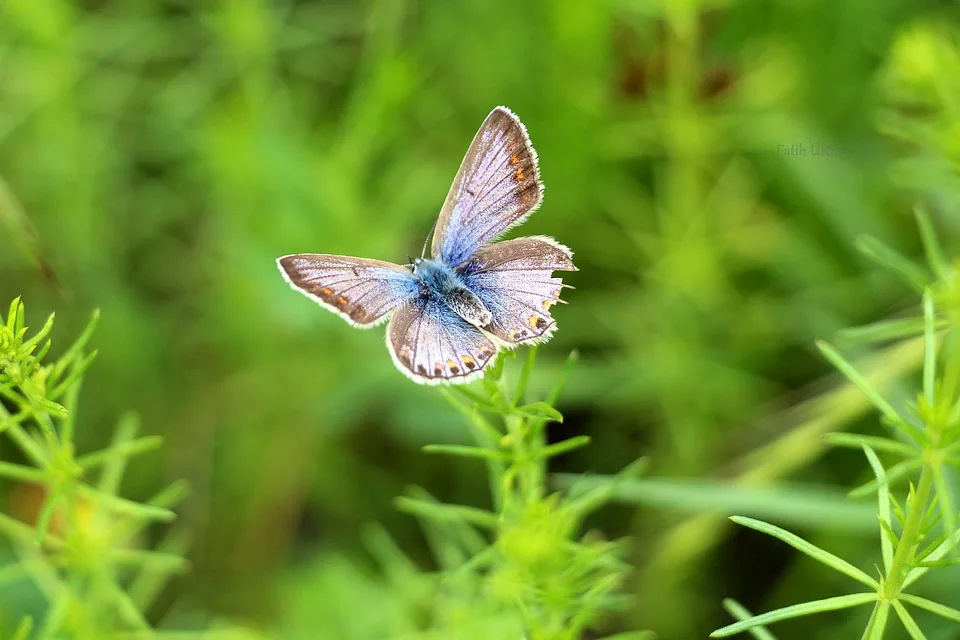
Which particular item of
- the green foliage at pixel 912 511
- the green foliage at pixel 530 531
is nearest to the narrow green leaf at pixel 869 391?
the green foliage at pixel 912 511

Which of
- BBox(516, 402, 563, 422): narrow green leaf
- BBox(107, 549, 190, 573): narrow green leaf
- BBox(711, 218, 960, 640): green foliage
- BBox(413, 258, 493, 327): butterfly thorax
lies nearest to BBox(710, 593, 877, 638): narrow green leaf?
BBox(711, 218, 960, 640): green foliage

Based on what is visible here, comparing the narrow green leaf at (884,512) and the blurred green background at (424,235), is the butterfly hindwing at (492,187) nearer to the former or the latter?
the narrow green leaf at (884,512)

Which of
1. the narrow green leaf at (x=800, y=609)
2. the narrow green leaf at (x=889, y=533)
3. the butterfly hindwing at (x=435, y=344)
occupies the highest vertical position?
the butterfly hindwing at (x=435, y=344)

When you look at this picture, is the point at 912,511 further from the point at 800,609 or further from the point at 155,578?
the point at 155,578

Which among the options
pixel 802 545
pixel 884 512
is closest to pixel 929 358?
pixel 884 512

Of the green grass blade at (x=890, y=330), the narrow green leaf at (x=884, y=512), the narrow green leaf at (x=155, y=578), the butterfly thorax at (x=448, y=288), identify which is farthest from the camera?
the narrow green leaf at (x=155, y=578)

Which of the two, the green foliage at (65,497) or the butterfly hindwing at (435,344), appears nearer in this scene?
the green foliage at (65,497)

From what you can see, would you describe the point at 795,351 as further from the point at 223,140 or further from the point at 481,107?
the point at 223,140
